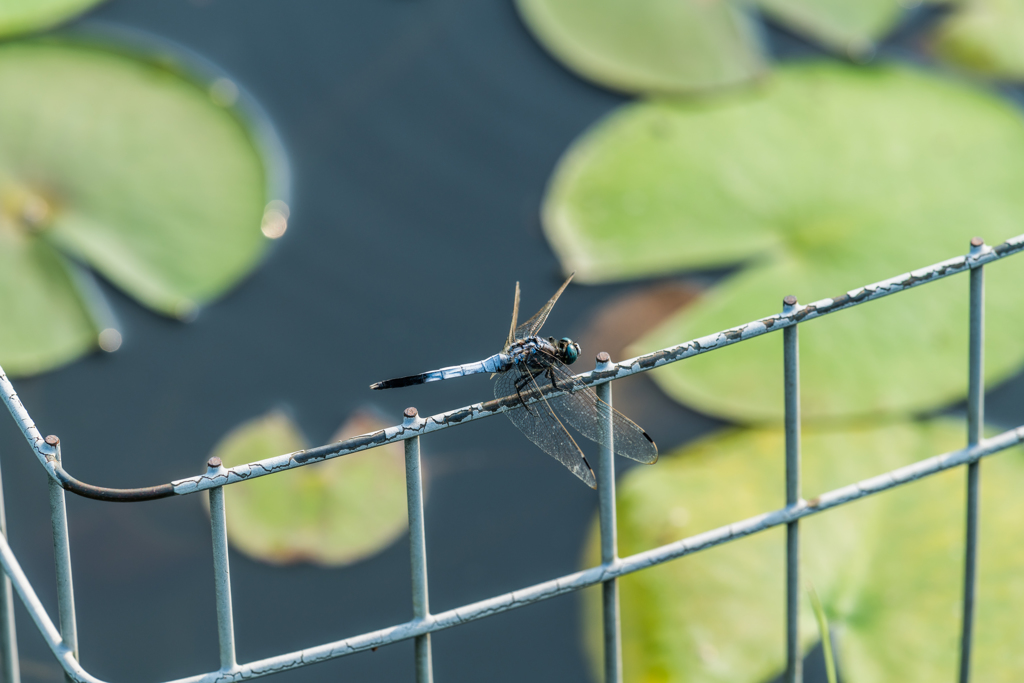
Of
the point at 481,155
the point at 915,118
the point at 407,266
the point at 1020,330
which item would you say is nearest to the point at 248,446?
the point at 407,266

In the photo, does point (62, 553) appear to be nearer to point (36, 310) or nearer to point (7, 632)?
point (7, 632)

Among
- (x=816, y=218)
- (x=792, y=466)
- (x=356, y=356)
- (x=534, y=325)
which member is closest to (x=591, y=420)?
(x=534, y=325)

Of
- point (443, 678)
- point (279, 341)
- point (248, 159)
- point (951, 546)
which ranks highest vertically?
point (248, 159)

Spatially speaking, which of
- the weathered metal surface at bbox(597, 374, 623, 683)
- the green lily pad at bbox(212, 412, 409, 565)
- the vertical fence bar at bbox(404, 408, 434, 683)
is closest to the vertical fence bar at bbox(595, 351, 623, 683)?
the weathered metal surface at bbox(597, 374, 623, 683)

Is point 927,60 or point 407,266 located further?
point 927,60

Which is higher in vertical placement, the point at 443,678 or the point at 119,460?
the point at 119,460

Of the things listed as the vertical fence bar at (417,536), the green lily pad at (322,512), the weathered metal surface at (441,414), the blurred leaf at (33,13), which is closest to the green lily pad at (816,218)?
the green lily pad at (322,512)

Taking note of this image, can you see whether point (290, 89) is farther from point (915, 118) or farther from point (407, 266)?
point (915, 118)
